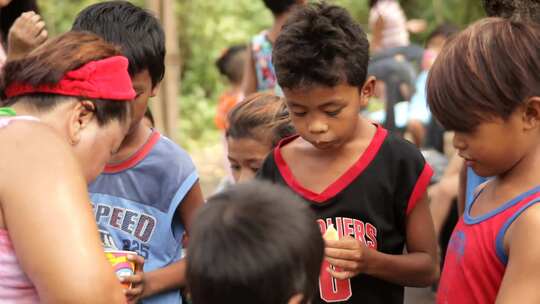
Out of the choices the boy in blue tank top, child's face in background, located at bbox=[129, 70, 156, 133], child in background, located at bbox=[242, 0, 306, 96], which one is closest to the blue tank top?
the boy in blue tank top

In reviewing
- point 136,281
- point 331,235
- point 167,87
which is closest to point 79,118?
point 136,281

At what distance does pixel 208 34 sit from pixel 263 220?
12.0 metres

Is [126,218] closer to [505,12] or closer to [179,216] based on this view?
[179,216]

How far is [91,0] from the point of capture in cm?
1350

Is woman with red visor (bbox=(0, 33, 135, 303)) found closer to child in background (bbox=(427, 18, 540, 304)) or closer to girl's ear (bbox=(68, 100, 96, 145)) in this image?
girl's ear (bbox=(68, 100, 96, 145))

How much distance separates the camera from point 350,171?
9.25ft

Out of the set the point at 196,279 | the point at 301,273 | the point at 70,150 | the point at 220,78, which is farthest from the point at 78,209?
the point at 220,78

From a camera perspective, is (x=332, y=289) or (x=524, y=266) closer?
(x=524, y=266)

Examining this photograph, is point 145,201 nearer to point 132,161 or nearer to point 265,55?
point 132,161

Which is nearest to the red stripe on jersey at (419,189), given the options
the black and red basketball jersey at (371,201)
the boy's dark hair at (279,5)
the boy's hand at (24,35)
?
the black and red basketball jersey at (371,201)

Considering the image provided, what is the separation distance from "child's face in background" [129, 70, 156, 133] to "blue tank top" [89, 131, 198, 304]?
0.38 ft

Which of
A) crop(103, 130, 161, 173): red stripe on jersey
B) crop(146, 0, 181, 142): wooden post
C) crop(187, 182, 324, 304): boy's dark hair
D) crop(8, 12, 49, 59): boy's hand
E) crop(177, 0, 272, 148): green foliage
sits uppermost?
crop(187, 182, 324, 304): boy's dark hair

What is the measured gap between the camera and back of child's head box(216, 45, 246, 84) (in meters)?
8.35

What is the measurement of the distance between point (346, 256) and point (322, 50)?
686mm
